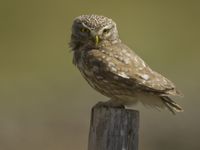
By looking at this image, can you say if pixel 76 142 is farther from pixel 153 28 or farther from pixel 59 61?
pixel 153 28

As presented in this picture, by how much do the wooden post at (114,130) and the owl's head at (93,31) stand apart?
64.8 inches

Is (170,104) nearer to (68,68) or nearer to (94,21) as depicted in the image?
(94,21)

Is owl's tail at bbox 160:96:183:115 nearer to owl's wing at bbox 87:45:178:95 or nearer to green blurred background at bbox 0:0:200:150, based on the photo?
owl's wing at bbox 87:45:178:95

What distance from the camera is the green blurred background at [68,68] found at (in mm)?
12547

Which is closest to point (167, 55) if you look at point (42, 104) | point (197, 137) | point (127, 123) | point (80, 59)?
point (42, 104)

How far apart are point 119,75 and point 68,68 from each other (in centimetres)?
976

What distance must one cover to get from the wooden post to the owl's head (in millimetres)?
1646

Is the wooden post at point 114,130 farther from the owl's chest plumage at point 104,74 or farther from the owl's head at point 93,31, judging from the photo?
Result: the owl's head at point 93,31

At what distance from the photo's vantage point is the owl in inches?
302

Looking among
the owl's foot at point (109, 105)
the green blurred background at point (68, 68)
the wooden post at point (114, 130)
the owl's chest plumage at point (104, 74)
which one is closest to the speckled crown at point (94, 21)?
the owl's chest plumage at point (104, 74)

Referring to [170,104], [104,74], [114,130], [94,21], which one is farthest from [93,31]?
[114,130]

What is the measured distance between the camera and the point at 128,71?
7.80 m

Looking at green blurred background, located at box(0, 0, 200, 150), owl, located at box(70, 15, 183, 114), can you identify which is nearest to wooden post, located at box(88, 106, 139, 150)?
owl, located at box(70, 15, 183, 114)

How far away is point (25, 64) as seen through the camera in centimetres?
1833
